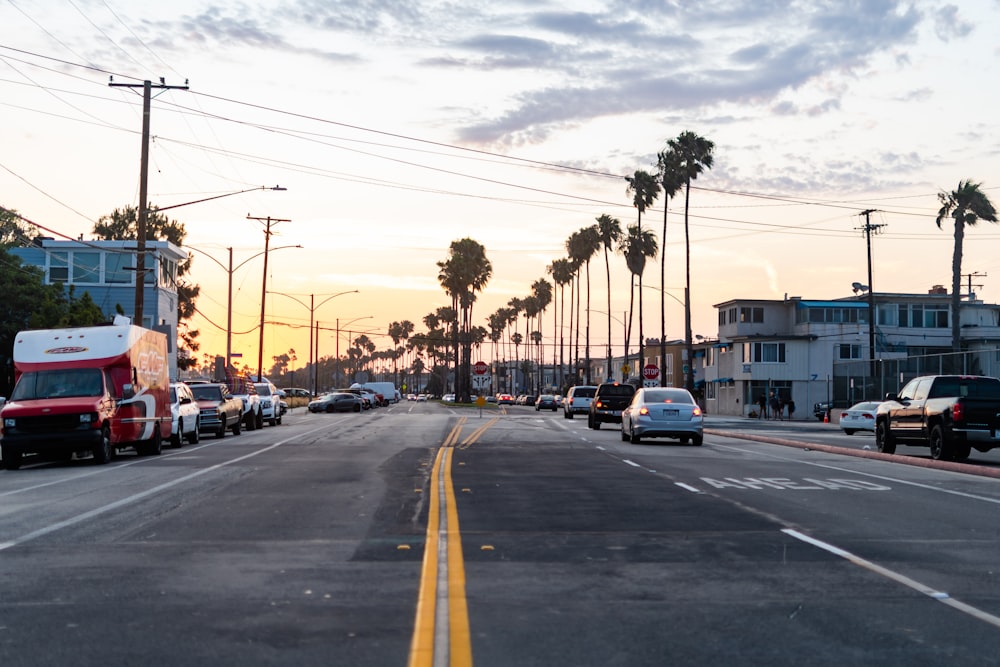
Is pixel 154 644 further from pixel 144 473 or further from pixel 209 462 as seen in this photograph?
pixel 209 462

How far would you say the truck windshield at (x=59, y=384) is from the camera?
24594 mm

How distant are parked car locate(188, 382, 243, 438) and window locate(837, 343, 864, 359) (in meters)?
56.6

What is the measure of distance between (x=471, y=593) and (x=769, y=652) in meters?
2.57

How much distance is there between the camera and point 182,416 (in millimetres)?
31453

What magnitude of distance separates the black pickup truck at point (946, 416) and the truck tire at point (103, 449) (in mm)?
18069

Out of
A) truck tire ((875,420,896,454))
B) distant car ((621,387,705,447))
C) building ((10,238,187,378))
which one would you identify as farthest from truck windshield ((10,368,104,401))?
building ((10,238,187,378))

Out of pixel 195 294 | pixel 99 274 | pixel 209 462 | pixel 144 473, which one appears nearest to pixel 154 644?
pixel 144 473

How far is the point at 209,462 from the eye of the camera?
2328cm

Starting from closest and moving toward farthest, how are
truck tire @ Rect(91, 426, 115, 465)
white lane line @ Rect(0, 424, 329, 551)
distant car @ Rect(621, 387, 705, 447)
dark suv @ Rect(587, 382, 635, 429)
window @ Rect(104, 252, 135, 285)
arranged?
white lane line @ Rect(0, 424, 329, 551)
truck tire @ Rect(91, 426, 115, 465)
distant car @ Rect(621, 387, 705, 447)
dark suv @ Rect(587, 382, 635, 429)
window @ Rect(104, 252, 135, 285)

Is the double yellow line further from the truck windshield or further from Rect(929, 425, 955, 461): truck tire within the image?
Rect(929, 425, 955, 461): truck tire

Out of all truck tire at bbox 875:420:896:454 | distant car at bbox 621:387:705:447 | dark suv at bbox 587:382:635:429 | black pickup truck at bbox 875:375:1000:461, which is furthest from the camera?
dark suv at bbox 587:382:635:429

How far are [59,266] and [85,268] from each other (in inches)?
53.0

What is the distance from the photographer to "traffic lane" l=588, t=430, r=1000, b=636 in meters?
10.1

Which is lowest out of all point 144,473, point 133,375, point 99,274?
point 144,473
